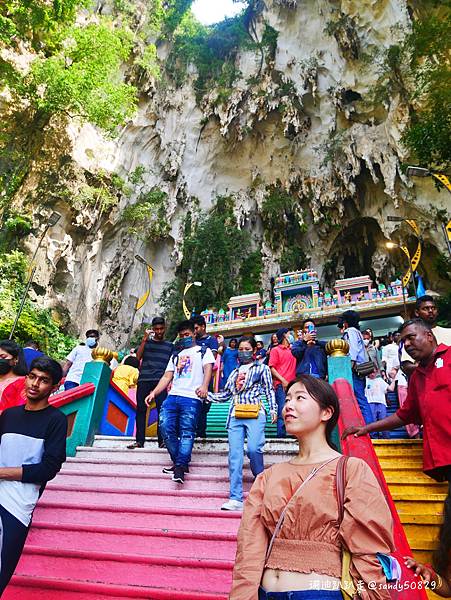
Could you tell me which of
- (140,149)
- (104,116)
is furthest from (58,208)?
(140,149)

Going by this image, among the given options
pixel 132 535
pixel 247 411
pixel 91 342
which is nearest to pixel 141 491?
pixel 132 535

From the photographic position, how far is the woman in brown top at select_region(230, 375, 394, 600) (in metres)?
1.14

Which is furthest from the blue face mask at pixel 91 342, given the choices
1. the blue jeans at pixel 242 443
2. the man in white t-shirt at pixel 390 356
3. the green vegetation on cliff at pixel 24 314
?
the green vegetation on cliff at pixel 24 314

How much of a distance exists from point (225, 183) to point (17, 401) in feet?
73.1

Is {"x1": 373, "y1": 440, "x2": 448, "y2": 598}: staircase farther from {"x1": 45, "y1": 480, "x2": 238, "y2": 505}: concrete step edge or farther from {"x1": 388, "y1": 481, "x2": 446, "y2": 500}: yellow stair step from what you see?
{"x1": 45, "y1": 480, "x2": 238, "y2": 505}: concrete step edge

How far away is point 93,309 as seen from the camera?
1838 centimetres

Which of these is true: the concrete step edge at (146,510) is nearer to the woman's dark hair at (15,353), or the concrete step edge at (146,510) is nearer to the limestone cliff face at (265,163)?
the woman's dark hair at (15,353)

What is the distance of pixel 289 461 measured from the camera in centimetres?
150

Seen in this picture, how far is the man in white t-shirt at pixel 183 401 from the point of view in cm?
345

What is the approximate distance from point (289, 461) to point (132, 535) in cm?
184

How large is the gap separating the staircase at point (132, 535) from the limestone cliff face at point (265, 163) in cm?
1330

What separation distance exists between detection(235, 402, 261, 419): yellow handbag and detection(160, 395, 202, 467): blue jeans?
0.51 meters

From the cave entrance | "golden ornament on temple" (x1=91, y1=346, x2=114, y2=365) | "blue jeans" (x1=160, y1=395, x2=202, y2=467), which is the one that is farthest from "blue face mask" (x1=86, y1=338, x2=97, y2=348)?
the cave entrance

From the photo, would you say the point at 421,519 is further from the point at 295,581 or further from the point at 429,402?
the point at 295,581
